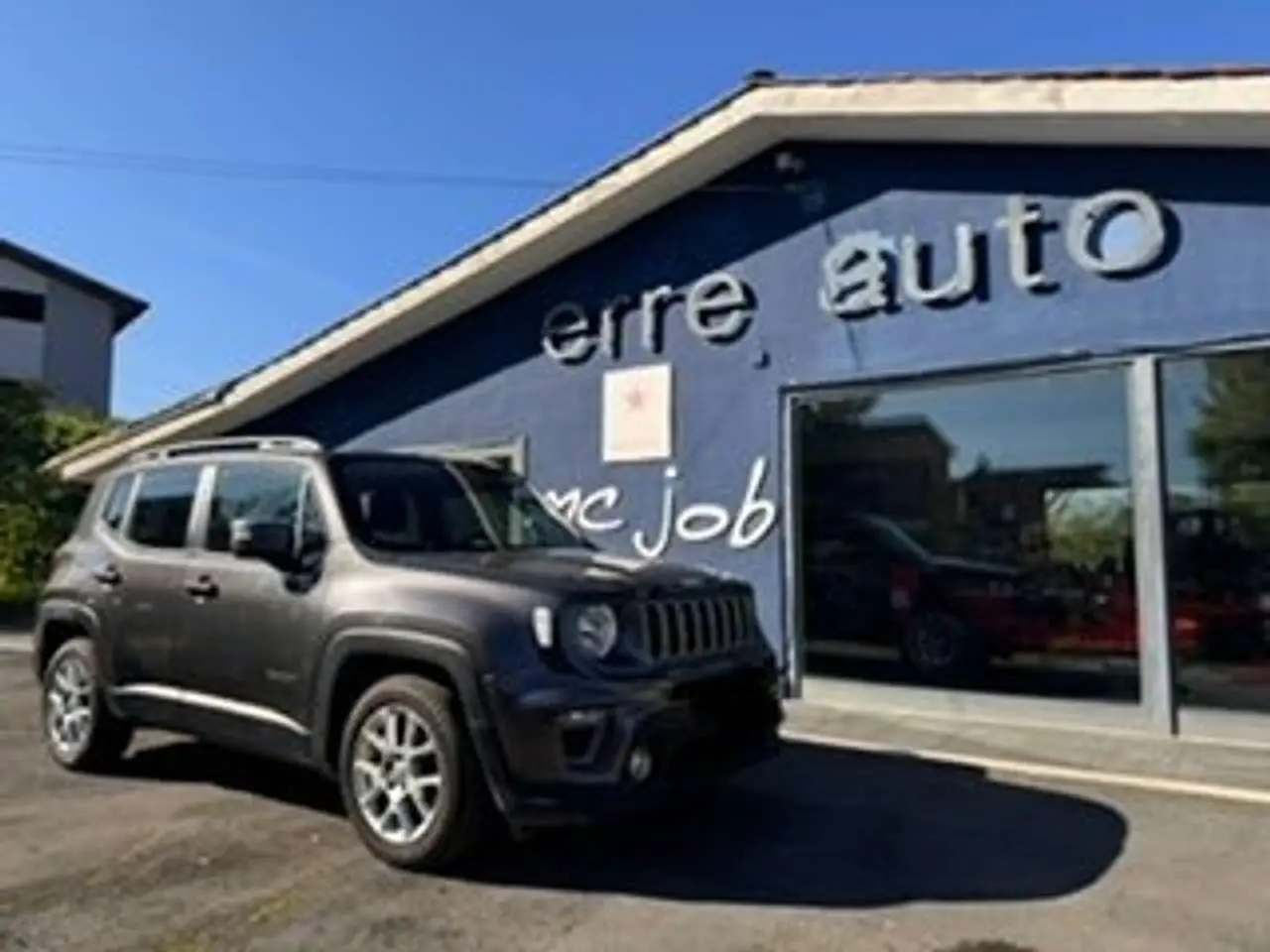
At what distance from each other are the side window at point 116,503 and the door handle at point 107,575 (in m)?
0.28

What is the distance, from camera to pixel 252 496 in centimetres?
713

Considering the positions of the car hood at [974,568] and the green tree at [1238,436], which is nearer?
the green tree at [1238,436]

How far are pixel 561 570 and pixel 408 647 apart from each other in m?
0.75

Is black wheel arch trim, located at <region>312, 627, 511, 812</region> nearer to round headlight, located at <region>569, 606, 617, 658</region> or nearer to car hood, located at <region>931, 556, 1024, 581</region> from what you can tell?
round headlight, located at <region>569, 606, 617, 658</region>

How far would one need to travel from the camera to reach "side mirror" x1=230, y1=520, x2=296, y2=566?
20.9ft

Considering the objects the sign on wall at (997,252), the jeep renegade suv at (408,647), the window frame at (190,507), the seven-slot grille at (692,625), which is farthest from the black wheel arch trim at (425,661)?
the sign on wall at (997,252)

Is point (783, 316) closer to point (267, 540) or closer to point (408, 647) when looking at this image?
point (267, 540)

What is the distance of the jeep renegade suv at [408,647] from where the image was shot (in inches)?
215

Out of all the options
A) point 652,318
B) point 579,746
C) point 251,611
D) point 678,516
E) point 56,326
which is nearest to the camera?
point 579,746

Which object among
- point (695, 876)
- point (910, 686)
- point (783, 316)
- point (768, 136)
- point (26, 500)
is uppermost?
point (768, 136)

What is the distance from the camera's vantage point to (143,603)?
24.1ft

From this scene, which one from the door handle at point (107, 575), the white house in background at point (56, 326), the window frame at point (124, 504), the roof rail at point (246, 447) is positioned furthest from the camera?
the white house in background at point (56, 326)

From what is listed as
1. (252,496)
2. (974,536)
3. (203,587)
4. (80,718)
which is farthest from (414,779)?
(974,536)

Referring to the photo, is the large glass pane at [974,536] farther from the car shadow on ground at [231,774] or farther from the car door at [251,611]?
the car door at [251,611]
